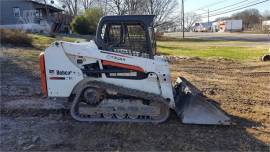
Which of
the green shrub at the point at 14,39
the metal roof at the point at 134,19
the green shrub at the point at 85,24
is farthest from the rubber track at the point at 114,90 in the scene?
the green shrub at the point at 85,24

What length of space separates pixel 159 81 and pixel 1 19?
39310 millimetres

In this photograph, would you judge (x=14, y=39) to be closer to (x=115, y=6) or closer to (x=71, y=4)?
(x=115, y=6)

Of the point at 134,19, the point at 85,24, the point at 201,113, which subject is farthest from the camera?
the point at 85,24

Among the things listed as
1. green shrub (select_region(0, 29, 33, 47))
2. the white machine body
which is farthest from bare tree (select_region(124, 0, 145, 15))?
the white machine body

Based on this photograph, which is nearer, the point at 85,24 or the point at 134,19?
the point at 134,19

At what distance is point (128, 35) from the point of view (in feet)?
23.9

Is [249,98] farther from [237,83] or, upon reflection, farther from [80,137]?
[80,137]

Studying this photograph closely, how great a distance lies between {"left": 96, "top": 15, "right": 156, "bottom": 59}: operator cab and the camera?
721 centimetres

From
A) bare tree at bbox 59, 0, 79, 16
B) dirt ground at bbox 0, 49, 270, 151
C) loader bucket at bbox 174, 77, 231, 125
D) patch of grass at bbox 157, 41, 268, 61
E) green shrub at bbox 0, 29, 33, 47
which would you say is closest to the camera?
dirt ground at bbox 0, 49, 270, 151

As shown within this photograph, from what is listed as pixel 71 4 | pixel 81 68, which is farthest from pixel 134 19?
pixel 71 4

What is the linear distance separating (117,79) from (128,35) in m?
0.87

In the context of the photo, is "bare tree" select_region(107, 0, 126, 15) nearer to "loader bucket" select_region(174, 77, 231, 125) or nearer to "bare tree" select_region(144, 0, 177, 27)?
"bare tree" select_region(144, 0, 177, 27)

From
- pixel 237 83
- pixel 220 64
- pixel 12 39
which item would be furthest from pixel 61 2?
pixel 237 83

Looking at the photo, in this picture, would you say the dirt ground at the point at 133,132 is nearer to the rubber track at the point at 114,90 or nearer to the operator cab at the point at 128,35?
the rubber track at the point at 114,90
